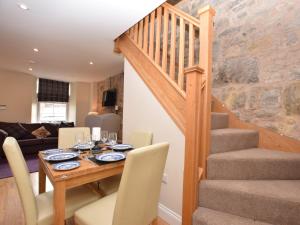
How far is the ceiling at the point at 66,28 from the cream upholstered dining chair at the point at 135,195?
1936mm

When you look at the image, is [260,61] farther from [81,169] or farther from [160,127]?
[81,169]

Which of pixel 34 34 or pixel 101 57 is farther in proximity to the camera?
pixel 101 57

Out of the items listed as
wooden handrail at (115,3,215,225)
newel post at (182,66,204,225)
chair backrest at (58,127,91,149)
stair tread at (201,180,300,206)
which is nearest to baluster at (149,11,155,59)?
wooden handrail at (115,3,215,225)

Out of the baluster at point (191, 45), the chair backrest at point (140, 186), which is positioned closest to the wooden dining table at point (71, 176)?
the chair backrest at point (140, 186)

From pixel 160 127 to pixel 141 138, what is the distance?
35cm

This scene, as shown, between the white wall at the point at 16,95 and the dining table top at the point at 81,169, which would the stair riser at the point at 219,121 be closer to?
the dining table top at the point at 81,169

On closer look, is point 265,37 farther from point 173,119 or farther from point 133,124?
point 133,124

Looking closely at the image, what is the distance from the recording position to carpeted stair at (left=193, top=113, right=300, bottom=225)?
1.37 meters

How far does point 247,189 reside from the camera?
1.49 meters

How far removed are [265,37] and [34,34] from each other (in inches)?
144

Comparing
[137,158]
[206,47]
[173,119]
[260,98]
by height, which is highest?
[206,47]

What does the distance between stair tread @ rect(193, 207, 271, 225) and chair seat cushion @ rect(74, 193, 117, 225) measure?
2.55 feet

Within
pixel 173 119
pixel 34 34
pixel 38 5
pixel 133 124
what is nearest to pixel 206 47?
pixel 173 119

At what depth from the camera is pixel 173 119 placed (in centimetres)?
190
